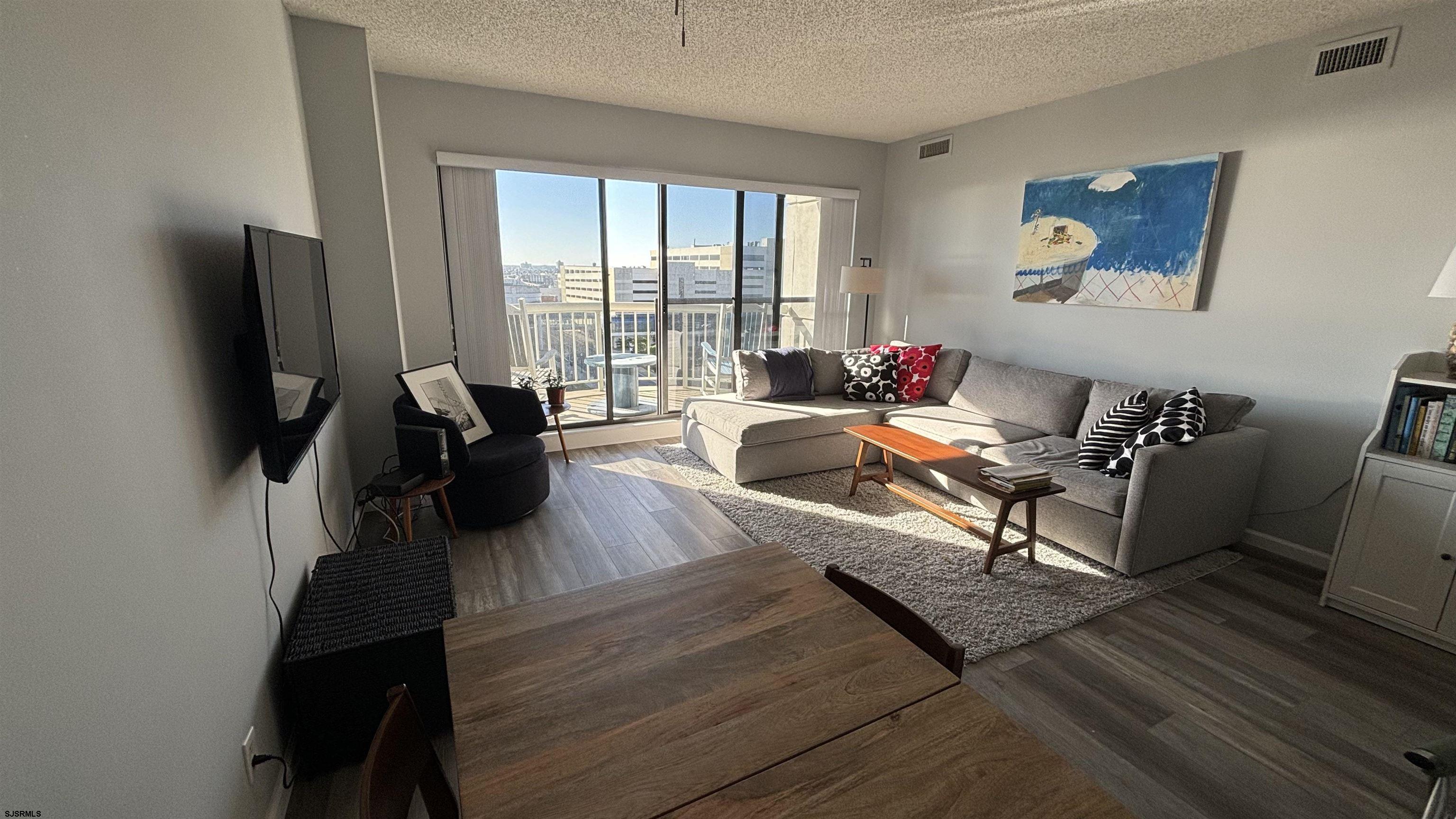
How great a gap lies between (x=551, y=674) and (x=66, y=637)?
66 centimetres

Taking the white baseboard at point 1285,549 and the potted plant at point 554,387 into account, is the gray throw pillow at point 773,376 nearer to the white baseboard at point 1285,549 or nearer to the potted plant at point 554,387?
the potted plant at point 554,387

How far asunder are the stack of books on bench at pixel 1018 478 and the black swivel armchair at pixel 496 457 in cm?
245

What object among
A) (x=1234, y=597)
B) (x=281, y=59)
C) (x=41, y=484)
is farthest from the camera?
(x=1234, y=597)

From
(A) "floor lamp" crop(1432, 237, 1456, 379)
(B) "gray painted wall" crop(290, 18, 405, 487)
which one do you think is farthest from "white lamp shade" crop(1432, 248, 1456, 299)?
(B) "gray painted wall" crop(290, 18, 405, 487)

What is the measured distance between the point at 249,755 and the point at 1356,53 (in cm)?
495

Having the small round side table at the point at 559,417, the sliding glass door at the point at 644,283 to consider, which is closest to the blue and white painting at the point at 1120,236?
the sliding glass door at the point at 644,283

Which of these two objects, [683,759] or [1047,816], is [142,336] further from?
[1047,816]

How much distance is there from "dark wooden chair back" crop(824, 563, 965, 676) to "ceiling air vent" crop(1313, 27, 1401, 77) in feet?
11.5

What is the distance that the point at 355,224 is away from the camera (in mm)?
3109

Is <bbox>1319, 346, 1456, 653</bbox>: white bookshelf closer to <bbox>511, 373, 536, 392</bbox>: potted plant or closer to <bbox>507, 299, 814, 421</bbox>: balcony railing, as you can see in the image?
<bbox>507, 299, 814, 421</bbox>: balcony railing

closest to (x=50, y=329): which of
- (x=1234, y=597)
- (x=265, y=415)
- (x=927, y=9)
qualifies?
(x=265, y=415)

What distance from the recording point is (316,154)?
2.97 metres

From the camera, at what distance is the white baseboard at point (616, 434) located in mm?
4730

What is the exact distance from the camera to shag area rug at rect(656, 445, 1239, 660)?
2525 millimetres
